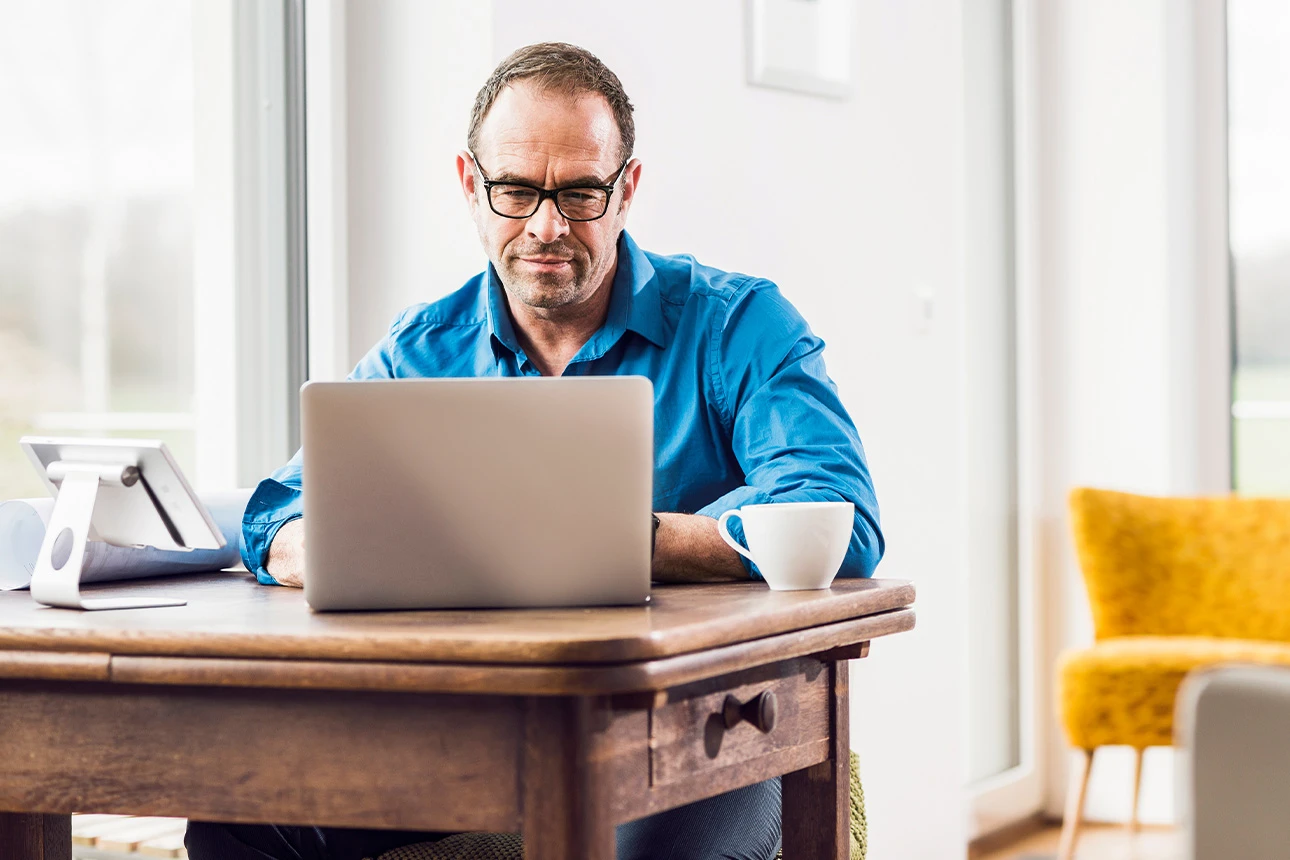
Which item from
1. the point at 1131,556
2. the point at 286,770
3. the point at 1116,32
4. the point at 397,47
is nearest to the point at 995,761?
the point at 1131,556

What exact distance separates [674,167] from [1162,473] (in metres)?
2.03

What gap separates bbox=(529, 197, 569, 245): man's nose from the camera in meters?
1.64

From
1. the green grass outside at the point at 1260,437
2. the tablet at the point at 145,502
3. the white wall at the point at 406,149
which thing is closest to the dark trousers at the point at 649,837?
the tablet at the point at 145,502

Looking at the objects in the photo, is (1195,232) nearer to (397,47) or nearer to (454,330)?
(397,47)

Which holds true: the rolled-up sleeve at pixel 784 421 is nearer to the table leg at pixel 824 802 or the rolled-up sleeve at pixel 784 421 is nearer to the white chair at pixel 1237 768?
the table leg at pixel 824 802

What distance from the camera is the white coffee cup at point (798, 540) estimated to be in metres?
1.24

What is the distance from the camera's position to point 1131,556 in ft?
11.6

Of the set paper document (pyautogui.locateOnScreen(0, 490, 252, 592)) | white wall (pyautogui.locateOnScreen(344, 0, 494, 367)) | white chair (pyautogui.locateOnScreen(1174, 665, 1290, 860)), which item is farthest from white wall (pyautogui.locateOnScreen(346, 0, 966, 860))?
white chair (pyautogui.locateOnScreen(1174, 665, 1290, 860))

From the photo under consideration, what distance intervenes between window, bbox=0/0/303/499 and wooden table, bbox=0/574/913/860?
1037 mm

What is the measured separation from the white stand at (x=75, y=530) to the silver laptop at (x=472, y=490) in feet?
0.64

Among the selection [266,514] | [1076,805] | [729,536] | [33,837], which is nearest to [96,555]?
[266,514]

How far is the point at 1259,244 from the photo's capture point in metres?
4.07

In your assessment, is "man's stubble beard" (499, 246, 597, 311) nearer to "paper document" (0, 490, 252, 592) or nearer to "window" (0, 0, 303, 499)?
"paper document" (0, 490, 252, 592)

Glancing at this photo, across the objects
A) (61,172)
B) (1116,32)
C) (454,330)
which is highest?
(1116,32)
